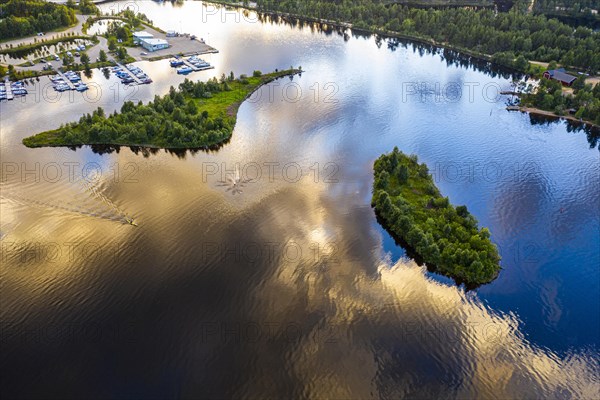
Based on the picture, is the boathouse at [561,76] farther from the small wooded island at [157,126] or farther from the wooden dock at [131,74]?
the wooden dock at [131,74]

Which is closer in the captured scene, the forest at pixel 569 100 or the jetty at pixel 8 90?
the forest at pixel 569 100

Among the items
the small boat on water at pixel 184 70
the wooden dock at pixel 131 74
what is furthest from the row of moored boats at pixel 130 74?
the small boat on water at pixel 184 70

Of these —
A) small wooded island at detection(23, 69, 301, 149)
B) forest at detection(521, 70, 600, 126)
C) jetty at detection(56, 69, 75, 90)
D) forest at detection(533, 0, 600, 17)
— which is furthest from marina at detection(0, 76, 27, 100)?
forest at detection(533, 0, 600, 17)

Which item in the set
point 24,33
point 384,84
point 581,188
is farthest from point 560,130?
point 24,33

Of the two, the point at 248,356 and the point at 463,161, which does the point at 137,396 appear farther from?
the point at 463,161

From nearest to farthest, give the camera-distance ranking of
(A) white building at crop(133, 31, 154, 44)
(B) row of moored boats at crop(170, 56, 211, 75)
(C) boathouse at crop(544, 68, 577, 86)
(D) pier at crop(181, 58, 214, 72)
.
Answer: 1. (C) boathouse at crop(544, 68, 577, 86)
2. (B) row of moored boats at crop(170, 56, 211, 75)
3. (D) pier at crop(181, 58, 214, 72)
4. (A) white building at crop(133, 31, 154, 44)

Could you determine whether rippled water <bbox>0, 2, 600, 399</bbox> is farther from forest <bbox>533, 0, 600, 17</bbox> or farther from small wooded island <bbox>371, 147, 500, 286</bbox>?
forest <bbox>533, 0, 600, 17</bbox>

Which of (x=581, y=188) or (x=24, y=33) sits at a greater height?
(x=24, y=33)
